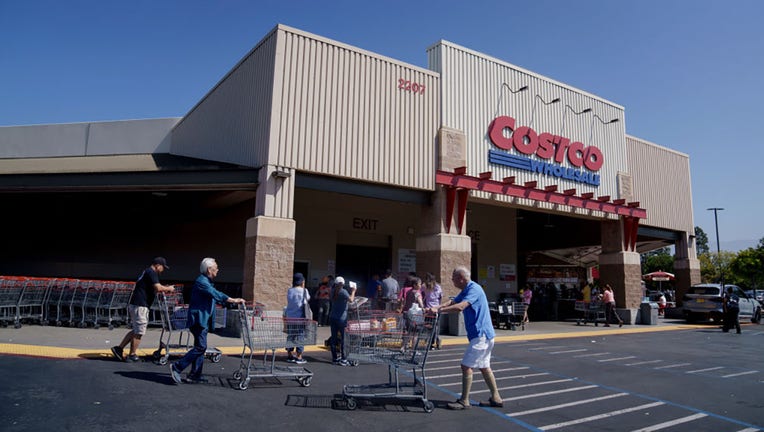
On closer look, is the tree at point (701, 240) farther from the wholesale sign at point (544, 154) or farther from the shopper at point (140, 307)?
the shopper at point (140, 307)

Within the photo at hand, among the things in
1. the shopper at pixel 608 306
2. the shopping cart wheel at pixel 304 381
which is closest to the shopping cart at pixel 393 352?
the shopping cart wheel at pixel 304 381

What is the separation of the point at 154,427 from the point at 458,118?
579 inches

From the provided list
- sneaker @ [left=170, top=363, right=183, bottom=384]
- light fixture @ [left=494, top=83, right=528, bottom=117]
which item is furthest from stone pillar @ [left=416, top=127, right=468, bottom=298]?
sneaker @ [left=170, top=363, right=183, bottom=384]

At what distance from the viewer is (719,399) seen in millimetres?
7469

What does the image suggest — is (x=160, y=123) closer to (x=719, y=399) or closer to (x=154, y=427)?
(x=154, y=427)

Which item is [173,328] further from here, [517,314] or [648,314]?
[648,314]

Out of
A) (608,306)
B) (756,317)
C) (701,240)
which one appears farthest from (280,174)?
(701,240)

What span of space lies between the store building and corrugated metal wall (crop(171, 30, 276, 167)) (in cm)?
8

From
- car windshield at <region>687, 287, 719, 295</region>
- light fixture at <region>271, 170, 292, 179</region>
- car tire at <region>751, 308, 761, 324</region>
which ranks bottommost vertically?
car tire at <region>751, 308, 761, 324</region>

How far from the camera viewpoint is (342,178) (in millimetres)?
15047

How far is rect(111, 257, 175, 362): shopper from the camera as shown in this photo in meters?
8.23

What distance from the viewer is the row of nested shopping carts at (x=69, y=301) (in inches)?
491

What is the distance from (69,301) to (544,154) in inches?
689

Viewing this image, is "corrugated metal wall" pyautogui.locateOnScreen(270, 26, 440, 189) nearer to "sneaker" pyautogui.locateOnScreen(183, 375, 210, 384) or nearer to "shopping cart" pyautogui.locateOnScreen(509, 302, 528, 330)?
"shopping cart" pyautogui.locateOnScreen(509, 302, 528, 330)
